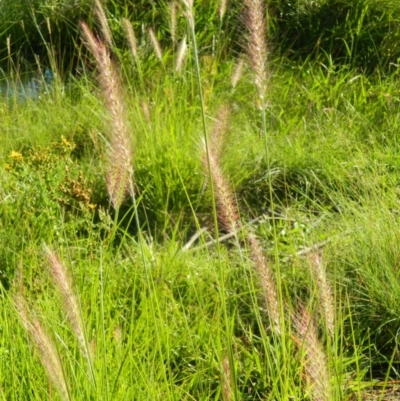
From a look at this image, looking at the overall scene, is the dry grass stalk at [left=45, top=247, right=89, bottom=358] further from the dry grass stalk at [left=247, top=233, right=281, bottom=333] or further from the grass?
the dry grass stalk at [left=247, top=233, right=281, bottom=333]

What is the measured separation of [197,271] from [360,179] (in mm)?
842

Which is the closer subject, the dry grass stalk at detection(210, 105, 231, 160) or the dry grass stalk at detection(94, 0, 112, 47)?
the dry grass stalk at detection(210, 105, 231, 160)

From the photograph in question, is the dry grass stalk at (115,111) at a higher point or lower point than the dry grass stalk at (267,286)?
higher

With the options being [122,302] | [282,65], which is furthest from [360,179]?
[282,65]

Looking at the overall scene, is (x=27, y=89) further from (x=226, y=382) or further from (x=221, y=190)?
(x=226, y=382)

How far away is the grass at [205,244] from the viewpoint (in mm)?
1847

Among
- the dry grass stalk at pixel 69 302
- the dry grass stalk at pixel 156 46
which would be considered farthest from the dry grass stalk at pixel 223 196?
the dry grass stalk at pixel 156 46

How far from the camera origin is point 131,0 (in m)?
6.01

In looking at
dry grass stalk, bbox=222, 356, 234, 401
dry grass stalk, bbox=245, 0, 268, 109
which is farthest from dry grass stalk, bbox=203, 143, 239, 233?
dry grass stalk, bbox=222, 356, 234, 401

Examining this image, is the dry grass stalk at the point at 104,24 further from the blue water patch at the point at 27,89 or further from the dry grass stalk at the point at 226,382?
the blue water patch at the point at 27,89

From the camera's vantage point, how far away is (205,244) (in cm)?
224

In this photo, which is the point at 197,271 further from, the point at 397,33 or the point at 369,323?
→ the point at 397,33

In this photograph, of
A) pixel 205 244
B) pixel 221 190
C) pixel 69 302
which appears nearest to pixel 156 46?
pixel 205 244

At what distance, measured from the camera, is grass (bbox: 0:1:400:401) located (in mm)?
1847
